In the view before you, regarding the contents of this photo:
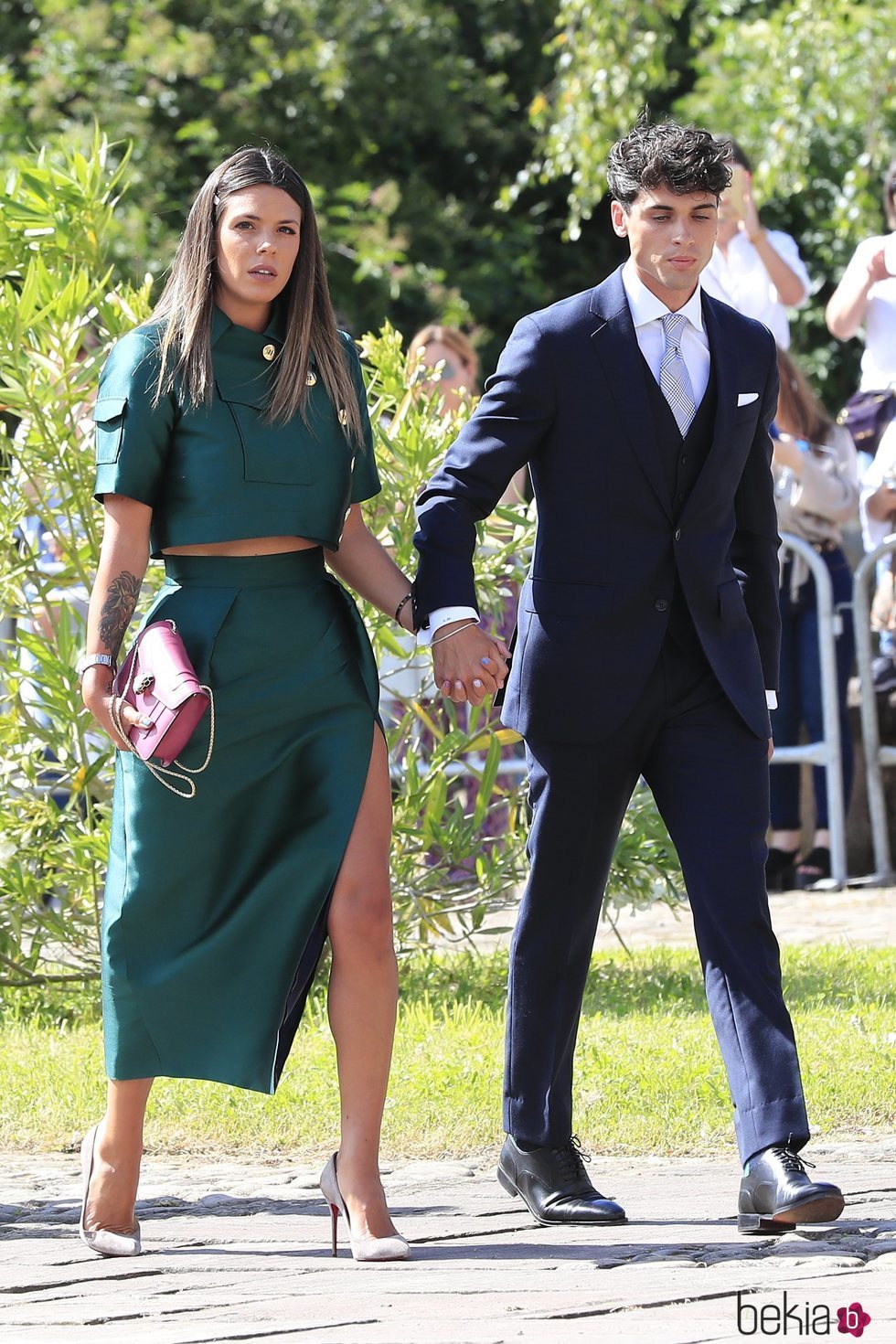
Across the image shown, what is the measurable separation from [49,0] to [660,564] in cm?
1687

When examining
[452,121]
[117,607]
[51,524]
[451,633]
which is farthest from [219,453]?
[452,121]

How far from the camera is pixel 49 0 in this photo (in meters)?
19.5

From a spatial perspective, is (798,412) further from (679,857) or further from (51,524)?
(679,857)

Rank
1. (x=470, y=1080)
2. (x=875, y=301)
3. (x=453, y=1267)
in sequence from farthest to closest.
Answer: (x=875, y=301) → (x=470, y=1080) → (x=453, y=1267)

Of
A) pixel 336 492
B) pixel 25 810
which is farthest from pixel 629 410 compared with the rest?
pixel 25 810

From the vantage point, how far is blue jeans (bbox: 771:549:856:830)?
28.9 ft

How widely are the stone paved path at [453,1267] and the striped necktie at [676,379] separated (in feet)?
5.13

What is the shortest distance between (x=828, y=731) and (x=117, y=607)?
507 cm

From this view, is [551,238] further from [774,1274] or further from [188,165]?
[774,1274]

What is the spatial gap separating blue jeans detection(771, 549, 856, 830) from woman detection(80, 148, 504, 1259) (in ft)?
16.0

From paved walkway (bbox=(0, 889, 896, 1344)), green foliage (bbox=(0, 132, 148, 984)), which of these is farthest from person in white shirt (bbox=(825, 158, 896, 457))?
paved walkway (bbox=(0, 889, 896, 1344))

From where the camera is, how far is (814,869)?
891cm

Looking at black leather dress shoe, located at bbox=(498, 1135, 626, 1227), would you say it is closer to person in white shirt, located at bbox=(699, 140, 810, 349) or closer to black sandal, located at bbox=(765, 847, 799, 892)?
black sandal, located at bbox=(765, 847, 799, 892)

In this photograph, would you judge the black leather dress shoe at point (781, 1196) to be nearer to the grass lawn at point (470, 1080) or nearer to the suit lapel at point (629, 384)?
the grass lawn at point (470, 1080)
